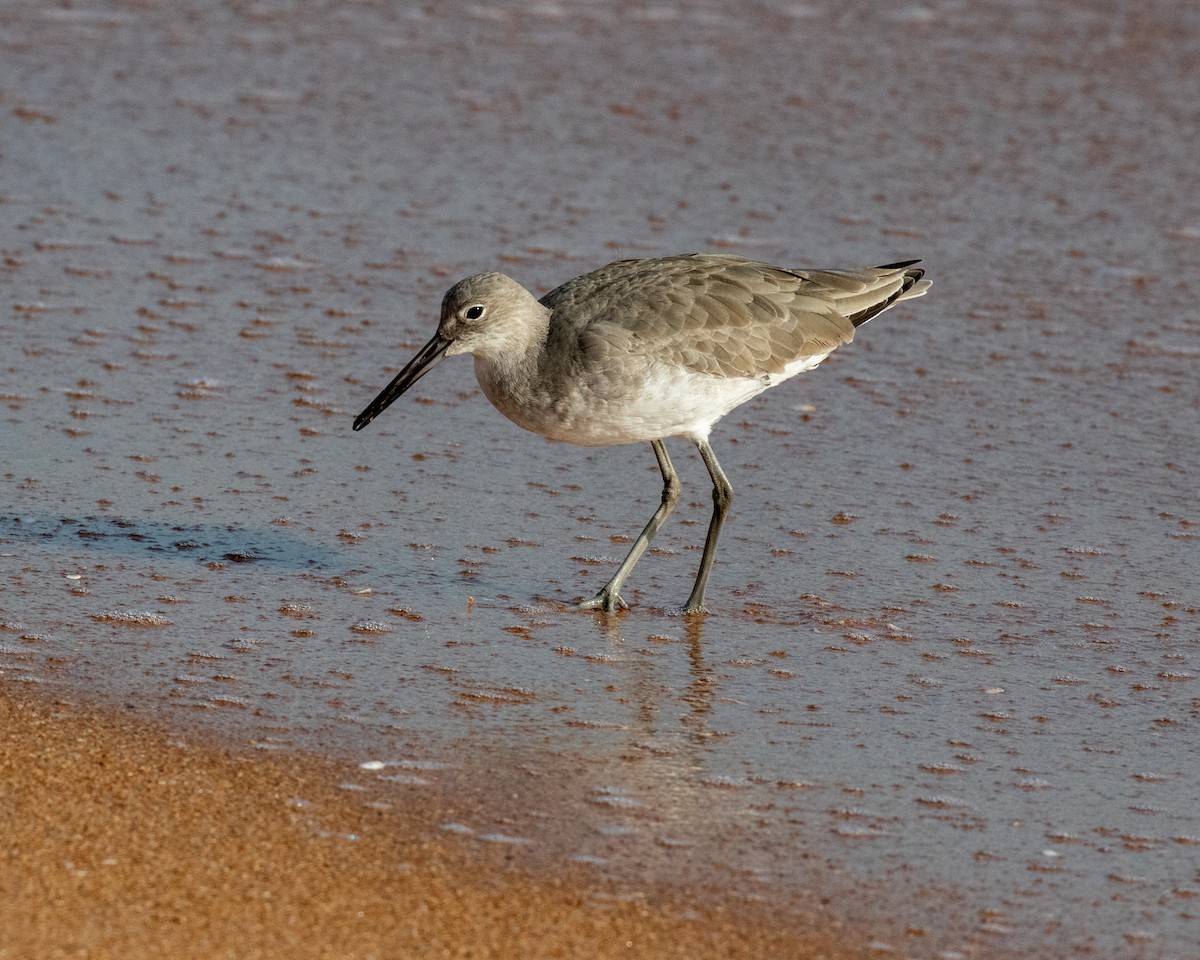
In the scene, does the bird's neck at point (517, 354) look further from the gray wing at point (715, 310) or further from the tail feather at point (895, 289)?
the tail feather at point (895, 289)

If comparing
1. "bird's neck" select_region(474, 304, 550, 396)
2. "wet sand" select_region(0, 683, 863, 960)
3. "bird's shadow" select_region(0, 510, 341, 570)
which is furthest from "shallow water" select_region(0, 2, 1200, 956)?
"bird's neck" select_region(474, 304, 550, 396)

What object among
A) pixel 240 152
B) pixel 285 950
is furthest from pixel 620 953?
pixel 240 152

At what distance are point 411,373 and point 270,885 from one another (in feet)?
7.84

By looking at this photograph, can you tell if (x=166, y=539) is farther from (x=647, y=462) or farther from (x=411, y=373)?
(x=647, y=462)

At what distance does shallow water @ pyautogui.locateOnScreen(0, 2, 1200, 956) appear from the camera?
471cm

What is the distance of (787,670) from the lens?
5.52m

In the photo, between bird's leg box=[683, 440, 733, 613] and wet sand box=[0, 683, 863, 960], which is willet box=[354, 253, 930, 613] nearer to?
bird's leg box=[683, 440, 733, 613]

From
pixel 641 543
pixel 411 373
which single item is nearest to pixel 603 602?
pixel 641 543

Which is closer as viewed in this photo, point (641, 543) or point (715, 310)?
point (641, 543)

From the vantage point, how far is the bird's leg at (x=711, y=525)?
5973 millimetres

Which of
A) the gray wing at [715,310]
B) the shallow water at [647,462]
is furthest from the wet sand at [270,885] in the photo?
the gray wing at [715,310]

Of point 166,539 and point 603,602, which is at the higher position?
point 603,602

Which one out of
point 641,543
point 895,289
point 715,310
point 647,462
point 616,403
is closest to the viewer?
point 616,403

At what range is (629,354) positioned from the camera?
5.90m
